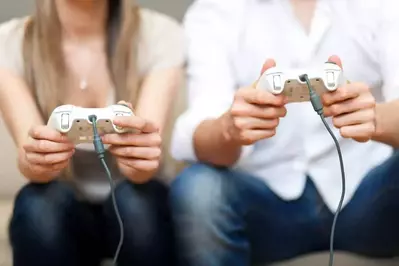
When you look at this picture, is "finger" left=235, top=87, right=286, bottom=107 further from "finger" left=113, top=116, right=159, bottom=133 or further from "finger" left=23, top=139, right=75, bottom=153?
"finger" left=23, top=139, right=75, bottom=153

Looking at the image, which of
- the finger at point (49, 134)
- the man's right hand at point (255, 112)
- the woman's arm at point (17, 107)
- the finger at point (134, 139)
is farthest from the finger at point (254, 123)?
the woman's arm at point (17, 107)

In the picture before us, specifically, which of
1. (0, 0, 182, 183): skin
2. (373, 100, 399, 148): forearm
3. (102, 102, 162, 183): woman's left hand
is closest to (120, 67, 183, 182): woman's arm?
(0, 0, 182, 183): skin

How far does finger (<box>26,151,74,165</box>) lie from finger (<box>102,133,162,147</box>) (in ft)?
0.18

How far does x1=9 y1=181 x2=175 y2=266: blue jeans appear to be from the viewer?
37.7 inches

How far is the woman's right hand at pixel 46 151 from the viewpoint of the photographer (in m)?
0.89

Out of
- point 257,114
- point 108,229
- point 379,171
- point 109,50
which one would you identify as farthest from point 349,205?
point 109,50

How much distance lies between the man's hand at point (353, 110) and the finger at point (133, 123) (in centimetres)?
23

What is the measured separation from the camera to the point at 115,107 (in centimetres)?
89

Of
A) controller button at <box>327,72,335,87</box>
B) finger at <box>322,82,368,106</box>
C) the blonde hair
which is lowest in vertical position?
finger at <box>322,82,368,106</box>

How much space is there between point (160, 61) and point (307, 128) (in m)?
0.26

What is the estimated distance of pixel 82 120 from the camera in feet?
2.83

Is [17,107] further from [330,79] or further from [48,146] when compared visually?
[330,79]

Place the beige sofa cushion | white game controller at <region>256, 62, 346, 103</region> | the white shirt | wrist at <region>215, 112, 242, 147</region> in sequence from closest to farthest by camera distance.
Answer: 1. white game controller at <region>256, 62, 346, 103</region>
2. wrist at <region>215, 112, 242, 147</region>
3. the white shirt
4. the beige sofa cushion

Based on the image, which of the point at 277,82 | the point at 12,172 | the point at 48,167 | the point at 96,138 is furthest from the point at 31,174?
the point at 12,172
